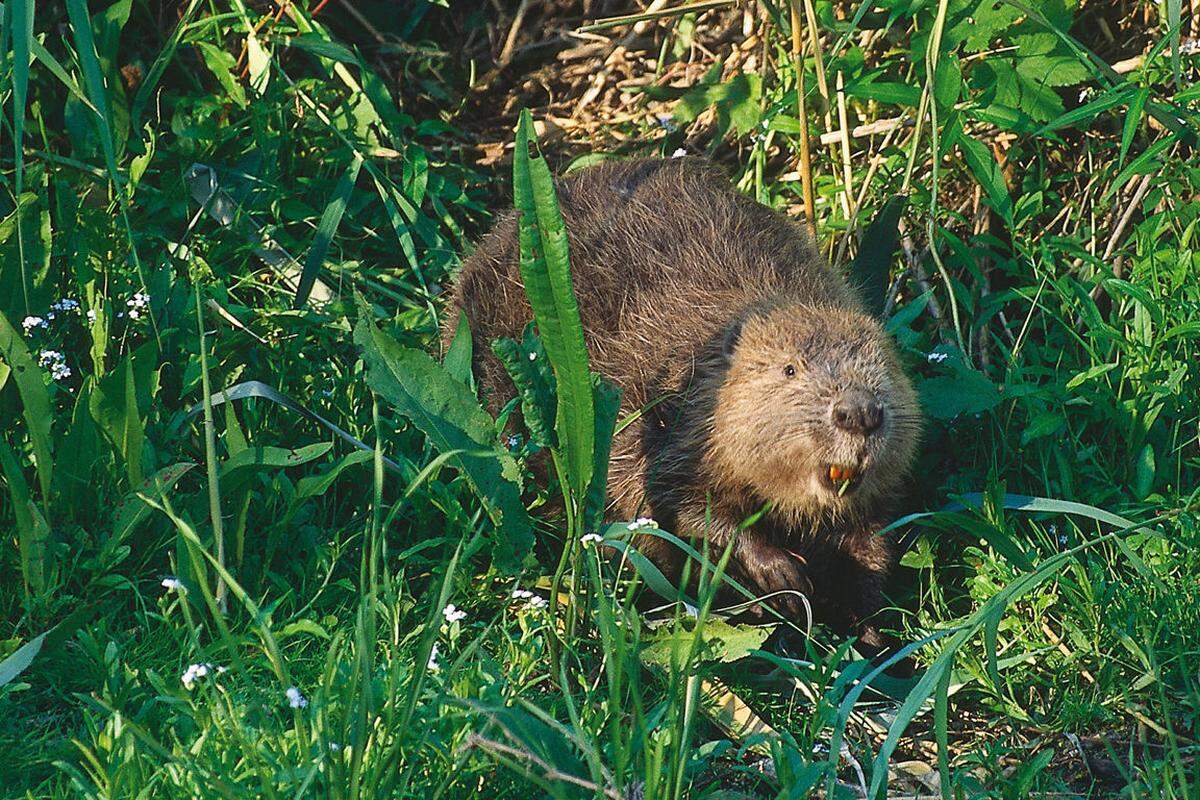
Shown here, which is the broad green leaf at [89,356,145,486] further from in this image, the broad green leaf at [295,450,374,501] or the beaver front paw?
the beaver front paw

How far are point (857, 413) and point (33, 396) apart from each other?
1.84 m

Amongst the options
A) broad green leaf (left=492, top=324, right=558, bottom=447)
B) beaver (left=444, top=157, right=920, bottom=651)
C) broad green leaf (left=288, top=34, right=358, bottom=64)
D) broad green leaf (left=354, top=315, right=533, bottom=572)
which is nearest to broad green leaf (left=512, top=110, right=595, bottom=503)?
broad green leaf (left=492, top=324, right=558, bottom=447)

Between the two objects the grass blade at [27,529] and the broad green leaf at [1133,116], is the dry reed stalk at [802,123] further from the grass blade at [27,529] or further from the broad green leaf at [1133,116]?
the grass blade at [27,529]

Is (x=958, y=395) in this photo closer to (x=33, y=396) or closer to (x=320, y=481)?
(x=320, y=481)

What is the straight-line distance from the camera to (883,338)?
3.83 meters

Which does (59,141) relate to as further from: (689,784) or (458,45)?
(689,784)

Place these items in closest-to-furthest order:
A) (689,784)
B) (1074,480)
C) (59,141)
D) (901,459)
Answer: (689,784) → (901,459) → (1074,480) → (59,141)

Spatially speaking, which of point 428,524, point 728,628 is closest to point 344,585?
point 428,524

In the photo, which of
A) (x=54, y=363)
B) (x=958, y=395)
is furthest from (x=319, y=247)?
(x=958, y=395)

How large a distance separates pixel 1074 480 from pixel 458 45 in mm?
3038

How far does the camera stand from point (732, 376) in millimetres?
3779

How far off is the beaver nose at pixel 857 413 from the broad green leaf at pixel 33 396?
177 centimetres

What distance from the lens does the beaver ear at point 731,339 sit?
3.83 metres

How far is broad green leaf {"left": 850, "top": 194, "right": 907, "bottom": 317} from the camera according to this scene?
4.52 meters
